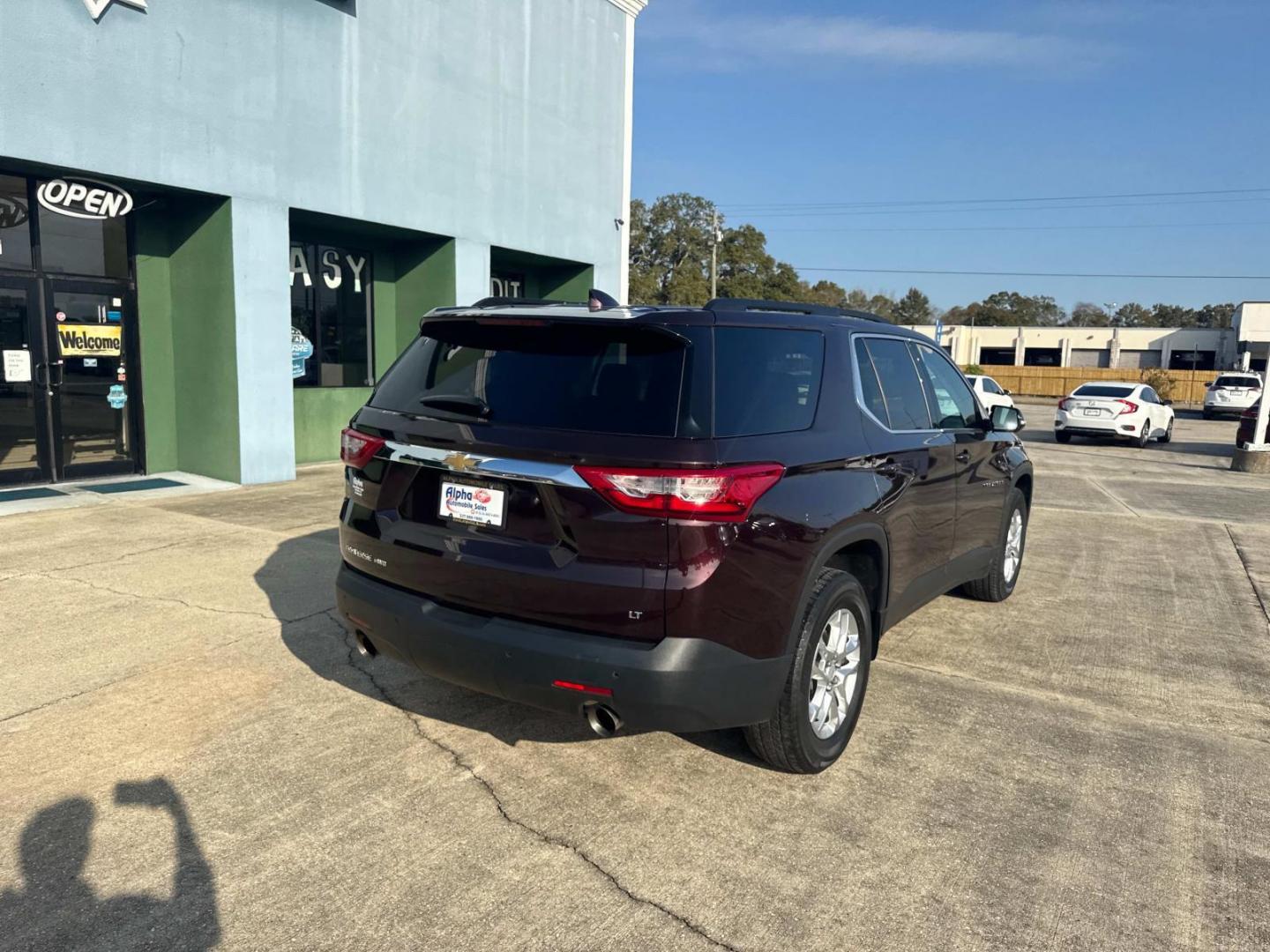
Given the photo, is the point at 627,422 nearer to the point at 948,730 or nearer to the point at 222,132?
the point at 948,730

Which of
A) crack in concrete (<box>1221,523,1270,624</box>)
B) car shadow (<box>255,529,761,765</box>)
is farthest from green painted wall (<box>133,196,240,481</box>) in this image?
crack in concrete (<box>1221,523,1270,624</box>)

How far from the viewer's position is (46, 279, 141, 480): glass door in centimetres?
941

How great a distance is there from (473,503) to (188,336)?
344 inches

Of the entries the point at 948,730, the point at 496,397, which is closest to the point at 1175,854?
the point at 948,730

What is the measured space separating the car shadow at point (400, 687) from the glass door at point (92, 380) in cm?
497

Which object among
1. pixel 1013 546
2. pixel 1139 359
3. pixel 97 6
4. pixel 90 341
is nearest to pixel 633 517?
pixel 1013 546

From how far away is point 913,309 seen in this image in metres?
108

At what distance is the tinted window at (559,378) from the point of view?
3055mm

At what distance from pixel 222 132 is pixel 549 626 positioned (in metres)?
8.65

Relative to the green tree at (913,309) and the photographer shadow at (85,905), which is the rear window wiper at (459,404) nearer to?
the photographer shadow at (85,905)

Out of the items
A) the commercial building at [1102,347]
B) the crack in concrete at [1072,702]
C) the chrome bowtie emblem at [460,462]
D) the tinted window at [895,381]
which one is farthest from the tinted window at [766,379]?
the commercial building at [1102,347]

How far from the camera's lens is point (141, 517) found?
27.0 feet

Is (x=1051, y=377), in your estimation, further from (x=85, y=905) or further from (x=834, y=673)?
(x=85, y=905)

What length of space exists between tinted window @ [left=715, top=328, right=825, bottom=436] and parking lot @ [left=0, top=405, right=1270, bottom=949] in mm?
1431
